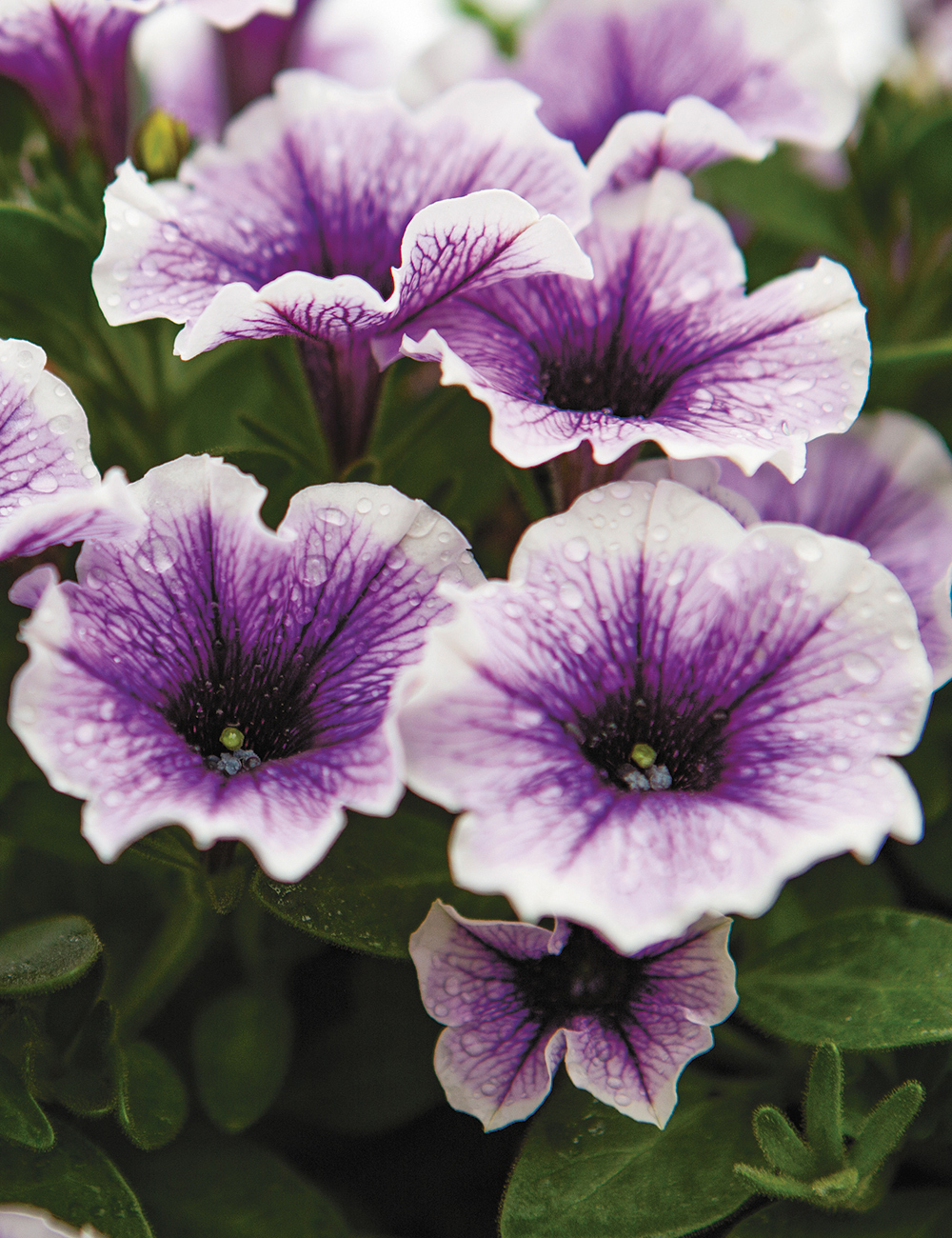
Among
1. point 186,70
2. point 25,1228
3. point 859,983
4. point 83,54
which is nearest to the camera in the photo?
point 25,1228

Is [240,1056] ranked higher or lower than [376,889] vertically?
lower

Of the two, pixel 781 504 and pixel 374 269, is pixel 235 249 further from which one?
pixel 781 504

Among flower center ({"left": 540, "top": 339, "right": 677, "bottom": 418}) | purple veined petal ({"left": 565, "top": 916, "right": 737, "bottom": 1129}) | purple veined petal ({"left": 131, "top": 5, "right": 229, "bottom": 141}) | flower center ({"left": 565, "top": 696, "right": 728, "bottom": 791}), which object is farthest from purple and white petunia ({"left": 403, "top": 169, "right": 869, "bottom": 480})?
purple veined petal ({"left": 131, "top": 5, "right": 229, "bottom": 141})

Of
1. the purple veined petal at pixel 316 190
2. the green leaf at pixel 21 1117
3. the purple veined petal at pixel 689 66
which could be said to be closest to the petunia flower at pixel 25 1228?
the green leaf at pixel 21 1117

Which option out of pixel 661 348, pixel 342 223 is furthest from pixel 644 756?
pixel 342 223

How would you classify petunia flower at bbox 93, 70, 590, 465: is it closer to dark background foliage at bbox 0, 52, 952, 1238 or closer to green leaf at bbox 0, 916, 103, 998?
dark background foliage at bbox 0, 52, 952, 1238

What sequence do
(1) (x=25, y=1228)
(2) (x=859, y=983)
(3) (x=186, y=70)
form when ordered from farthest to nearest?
(3) (x=186, y=70) → (2) (x=859, y=983) → (1) (x=25, y=1228)

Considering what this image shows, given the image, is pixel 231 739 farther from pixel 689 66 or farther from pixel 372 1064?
pixel 689 66

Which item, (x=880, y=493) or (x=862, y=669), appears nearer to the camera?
(x=862, y=669)
